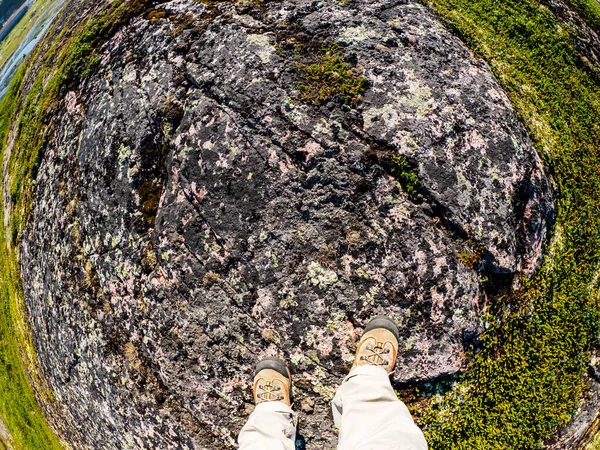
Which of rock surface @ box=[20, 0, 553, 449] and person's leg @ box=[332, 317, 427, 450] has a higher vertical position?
rock surface @ box=[20, 0, 553, 449]

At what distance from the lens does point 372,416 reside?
4453mm

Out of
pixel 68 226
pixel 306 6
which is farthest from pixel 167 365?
pixel 306 6

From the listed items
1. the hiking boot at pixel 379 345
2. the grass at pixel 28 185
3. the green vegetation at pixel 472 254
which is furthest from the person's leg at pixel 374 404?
the grass at pixel 28 185

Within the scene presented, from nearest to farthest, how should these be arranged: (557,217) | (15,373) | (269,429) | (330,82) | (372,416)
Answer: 1. (372,416)
2. (269,429)
3. (330,82)
4. (557,217)
5. (15,373)

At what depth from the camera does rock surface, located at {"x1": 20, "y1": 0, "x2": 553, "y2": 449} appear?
5113mm

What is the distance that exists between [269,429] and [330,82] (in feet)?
17.3

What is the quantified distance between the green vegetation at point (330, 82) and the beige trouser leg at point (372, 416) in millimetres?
4065

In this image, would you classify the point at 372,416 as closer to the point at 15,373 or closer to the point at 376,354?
the point at 376,354

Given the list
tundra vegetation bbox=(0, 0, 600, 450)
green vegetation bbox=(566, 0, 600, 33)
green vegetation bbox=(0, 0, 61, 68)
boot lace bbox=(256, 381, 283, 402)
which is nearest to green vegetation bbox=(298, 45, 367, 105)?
tundra vegetation bbox=(0, 0, 600, 450)

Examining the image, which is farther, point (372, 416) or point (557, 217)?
point (557, 217)

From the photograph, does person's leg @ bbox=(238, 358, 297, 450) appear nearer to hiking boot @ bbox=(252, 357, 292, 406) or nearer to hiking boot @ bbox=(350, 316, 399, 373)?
hiking boot @ bbox=(252, 357, 292, 406)

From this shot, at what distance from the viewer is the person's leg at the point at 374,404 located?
163 inches

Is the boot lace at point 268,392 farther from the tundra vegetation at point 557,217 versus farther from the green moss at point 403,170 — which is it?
the green moss at point 403,170

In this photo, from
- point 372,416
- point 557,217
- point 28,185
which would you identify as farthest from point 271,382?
point 28,185
